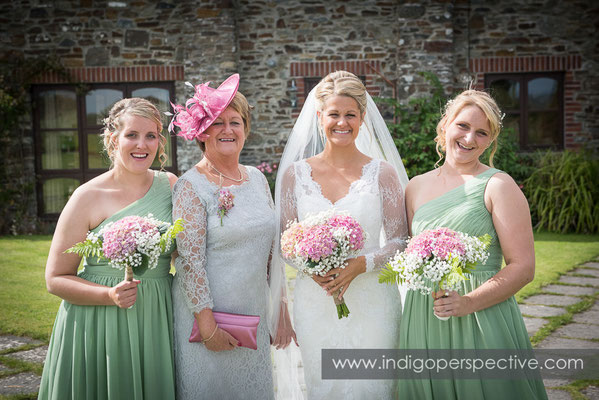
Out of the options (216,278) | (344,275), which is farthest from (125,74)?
(344,275)

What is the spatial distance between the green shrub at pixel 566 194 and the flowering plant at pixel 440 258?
318 inches

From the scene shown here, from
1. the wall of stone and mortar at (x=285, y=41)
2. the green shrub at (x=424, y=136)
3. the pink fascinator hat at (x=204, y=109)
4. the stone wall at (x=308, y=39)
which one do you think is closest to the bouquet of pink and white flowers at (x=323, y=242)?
the pink fascinator hat at (x=204, y=109)

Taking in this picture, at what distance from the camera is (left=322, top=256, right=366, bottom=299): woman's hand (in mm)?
2807

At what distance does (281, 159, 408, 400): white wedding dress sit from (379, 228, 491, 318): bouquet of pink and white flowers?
52 centimetres

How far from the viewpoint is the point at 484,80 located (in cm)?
1118

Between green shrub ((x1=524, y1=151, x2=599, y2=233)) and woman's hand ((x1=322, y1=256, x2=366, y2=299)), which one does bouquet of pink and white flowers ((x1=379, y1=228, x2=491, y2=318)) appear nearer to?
woman's hand ((x1=322, y1=256, x2=366, y2=299))

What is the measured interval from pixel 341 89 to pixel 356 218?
0.75m

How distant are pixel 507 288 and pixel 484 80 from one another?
30.9 feet

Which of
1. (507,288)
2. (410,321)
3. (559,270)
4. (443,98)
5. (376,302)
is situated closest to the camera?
(507,288)

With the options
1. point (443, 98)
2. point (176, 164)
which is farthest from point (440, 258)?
point (176, 164)

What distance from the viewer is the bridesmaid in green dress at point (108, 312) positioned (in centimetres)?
287

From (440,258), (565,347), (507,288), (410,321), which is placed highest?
(440,258)

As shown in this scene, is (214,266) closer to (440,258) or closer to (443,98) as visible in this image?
(440,258)

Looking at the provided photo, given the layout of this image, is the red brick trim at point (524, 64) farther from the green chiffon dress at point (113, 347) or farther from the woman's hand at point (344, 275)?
the green chiffon dress at point (113, 347)
